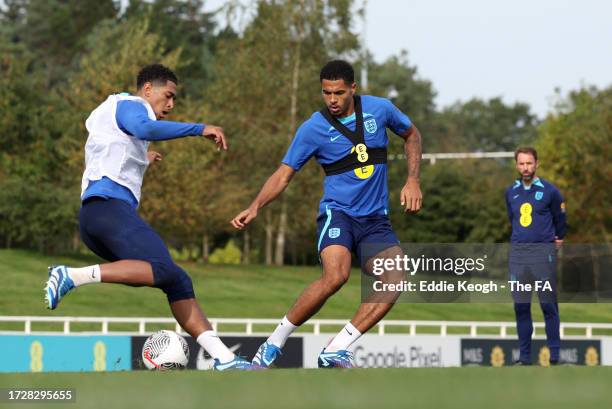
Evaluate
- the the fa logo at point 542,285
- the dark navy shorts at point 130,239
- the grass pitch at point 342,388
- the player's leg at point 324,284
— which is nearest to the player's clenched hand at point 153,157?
the dark navy shorts at point 130,239

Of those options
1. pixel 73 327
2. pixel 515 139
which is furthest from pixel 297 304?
pixel 515 139

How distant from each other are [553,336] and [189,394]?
7.76 metres

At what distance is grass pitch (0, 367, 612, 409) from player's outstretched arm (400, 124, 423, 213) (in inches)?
82.0

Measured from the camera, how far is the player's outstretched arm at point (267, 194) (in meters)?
8.56

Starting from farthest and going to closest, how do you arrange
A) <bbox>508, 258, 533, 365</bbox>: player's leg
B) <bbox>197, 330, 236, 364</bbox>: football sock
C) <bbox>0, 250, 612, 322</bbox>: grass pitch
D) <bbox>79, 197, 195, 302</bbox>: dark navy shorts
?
<bbox>0, 250, 612, 322</bbox>: grass pitch, <bbox>508, 258, 533, 365</bbox>: player's leg, <bbox>79, 197, 195, 302</bbox>: dark navy shorts, <bbox>197, 330, 236, 364</bbox>: football sock

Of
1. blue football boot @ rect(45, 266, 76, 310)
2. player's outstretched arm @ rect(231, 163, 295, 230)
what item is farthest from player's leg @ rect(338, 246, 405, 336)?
blue football boot @ rect(45, 266, 76, 310)

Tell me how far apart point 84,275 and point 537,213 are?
6459 millimetres

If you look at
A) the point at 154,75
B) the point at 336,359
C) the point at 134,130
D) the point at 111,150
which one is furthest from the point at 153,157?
the point at 336,359

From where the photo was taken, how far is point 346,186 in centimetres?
897

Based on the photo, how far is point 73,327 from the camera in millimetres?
43531

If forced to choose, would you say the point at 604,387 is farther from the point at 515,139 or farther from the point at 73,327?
the point at 515,139

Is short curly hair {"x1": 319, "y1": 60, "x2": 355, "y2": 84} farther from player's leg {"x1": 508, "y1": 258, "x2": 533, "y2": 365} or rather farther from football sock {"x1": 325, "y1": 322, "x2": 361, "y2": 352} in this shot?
player's leg {"x1": 508, "y1": 258, "x2": 533, "y2": 365}

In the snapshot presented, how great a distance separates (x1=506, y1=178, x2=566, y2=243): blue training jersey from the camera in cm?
1293

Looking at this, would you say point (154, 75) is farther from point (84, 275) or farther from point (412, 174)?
point (412, 174)
